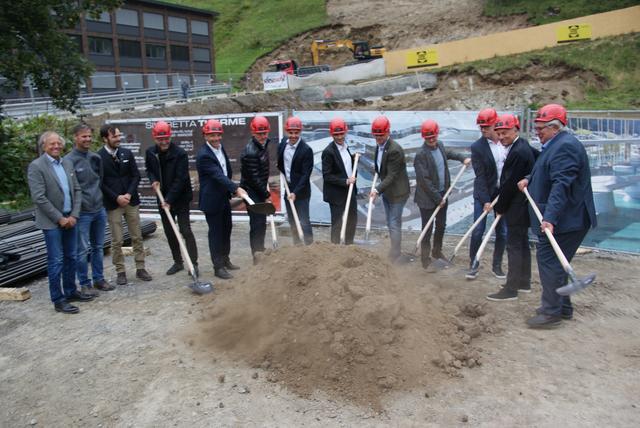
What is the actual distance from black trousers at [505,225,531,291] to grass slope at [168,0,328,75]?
44.2 m

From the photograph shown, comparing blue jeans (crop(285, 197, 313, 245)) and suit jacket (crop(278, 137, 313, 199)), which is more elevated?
suit jacket (crop(278, 137, 313, 199))

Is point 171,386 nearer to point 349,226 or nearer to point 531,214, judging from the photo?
point 349,226

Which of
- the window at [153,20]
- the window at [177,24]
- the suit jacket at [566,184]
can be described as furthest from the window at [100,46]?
the suit jacket at [566,184]

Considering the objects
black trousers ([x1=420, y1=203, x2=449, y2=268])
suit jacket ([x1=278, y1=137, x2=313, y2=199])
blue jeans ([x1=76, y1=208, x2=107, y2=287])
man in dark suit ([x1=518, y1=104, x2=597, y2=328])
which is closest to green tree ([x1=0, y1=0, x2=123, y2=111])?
blue jeans ([x1=76, y1=208, x2=107, y2=287])

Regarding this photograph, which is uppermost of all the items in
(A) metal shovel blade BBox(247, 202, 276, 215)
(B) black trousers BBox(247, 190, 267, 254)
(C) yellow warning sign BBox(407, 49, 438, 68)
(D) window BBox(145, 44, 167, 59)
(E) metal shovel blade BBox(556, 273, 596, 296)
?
(D) window BBox(145, 44, 167, 59)

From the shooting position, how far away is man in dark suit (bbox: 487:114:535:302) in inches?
216

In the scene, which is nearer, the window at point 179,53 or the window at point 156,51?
the window at point 156,51

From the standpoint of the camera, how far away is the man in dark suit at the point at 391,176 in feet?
21.4

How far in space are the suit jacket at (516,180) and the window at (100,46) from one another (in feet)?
159

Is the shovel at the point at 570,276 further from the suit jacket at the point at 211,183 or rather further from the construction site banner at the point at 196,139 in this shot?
the construction site banner at the point at 196,139

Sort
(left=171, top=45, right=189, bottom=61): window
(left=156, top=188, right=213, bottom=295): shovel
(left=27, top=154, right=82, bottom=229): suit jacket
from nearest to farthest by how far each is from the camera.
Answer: (left=27, top=154, right=82, bottom=229): suit jacket → (left=156, top=188, right=213, bottom=295): shovel → (left=171, top=45, right=189, bottom=61): window

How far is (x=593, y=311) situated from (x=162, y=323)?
476 centimetres

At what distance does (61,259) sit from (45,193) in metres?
0.77

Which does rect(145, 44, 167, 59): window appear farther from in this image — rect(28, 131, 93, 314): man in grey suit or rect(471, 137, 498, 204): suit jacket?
rect(471, 137, 498, 204): suit jacket
